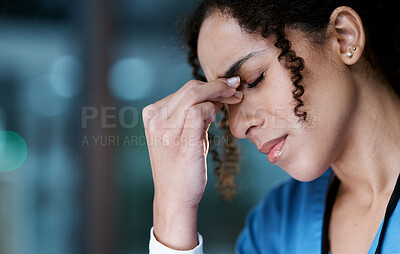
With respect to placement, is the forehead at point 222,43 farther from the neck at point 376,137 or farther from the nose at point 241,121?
the neck at point 376,137

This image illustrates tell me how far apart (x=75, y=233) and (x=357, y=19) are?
138 centimetres

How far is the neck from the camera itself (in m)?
0.86

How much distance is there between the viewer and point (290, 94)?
2.62ft

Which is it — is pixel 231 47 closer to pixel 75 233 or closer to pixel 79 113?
pixel 79 113

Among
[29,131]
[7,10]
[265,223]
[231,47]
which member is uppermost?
[7,10]

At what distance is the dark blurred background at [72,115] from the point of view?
1642 mm

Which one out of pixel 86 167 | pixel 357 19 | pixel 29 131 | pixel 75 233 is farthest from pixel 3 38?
pixel 357 19

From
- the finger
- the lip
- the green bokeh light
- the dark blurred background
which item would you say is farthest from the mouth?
the green bokeh light

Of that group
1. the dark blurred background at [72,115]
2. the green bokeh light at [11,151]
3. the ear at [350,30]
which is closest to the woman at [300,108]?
the ear at [350,30]

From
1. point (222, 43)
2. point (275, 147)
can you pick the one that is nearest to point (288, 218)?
point (275, 147)

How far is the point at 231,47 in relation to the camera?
828mm

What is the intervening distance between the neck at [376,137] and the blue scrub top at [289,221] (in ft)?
0.52

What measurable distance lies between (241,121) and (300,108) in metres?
0.14

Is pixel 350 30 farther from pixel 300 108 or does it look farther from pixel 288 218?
pixel 288 218
